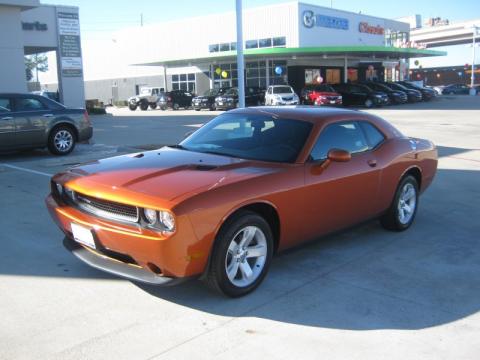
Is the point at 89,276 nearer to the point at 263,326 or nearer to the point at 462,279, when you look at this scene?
the point at 263,326

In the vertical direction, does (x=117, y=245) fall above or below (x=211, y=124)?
below

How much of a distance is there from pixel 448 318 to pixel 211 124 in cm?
319

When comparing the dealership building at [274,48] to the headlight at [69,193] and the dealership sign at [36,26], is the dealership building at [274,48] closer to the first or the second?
the dealership sign at [36,26]

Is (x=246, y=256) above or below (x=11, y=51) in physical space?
below

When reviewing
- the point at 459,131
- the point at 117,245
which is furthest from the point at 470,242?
the point at 459,131

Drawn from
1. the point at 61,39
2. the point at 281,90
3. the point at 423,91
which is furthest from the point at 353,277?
the point at 423,91

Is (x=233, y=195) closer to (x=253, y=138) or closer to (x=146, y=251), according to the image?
(x=146, y=251)

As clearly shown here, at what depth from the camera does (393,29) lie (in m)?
53.9

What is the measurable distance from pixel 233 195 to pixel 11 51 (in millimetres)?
24089

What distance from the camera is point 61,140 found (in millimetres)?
12562

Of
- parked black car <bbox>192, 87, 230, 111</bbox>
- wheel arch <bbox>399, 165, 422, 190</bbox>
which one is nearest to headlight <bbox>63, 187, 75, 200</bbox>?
wheel arch <bbox>399, 165, 422, 190</bbox>

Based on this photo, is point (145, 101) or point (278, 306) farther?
point (145, 101)

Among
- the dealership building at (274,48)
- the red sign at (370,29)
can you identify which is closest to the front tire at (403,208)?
the dealership building at (274,48)

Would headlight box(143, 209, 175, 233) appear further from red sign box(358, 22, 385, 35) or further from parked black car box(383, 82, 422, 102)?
red sign box(358, 22, 385, 35)
